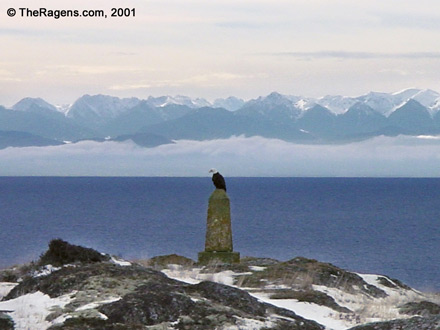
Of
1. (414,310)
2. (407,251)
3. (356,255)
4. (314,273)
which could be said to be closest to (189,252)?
(356,255)

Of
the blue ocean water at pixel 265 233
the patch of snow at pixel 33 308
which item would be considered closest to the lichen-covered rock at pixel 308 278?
the patch of snow at pixel 33 308

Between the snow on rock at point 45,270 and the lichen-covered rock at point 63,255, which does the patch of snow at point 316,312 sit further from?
the snow on rock at point 45,270

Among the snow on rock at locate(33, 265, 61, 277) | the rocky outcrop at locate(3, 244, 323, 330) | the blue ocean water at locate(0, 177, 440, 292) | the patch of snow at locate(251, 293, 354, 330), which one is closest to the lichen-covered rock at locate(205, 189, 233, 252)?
the patch of snow at locate(251, 293, 354, 330)

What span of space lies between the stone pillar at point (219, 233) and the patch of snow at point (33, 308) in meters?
13.3

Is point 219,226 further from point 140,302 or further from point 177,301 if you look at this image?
point 140,302

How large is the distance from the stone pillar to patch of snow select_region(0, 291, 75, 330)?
13.3m

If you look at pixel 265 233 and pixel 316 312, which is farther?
pixel 265 233

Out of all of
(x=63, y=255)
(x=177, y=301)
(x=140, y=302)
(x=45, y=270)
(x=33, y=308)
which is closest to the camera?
(x=140, y=302)

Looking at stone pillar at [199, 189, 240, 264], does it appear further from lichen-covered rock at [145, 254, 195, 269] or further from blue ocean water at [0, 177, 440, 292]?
blue ocean water at [0, 177, 440, 292]

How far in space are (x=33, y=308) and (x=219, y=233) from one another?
1468cm

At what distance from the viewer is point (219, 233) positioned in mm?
32719

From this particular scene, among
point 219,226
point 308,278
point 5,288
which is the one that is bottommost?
point 308,278

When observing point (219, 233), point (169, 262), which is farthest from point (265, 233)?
point (219, 233)

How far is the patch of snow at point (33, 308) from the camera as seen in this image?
57.7 ft
